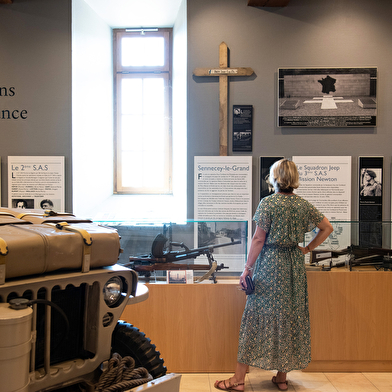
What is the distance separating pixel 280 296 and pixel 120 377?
1286 mm

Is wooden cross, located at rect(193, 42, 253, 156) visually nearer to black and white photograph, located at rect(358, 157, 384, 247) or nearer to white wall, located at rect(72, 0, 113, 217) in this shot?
white wall, located at rect(72, 0, 113, 217)

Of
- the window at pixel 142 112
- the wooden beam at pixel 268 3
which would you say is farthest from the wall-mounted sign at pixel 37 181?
the wooden beam at pixel 268 3

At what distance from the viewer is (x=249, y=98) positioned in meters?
3.71

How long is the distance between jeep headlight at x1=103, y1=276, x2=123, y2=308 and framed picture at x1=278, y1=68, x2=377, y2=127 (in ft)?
9.27

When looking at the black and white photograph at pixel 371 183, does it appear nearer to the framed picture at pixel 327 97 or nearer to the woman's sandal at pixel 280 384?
the framed picture at pixel 327 97

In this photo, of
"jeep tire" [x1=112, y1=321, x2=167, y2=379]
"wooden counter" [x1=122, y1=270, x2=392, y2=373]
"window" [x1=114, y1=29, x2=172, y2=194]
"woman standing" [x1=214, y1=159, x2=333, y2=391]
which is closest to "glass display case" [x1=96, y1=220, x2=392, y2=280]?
"wooden counter" [x1=122, y1=270, x2=392, y2=373]

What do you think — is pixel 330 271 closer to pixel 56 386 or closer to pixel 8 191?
pixel 56 386

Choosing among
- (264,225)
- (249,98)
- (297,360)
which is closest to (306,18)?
(249,98)

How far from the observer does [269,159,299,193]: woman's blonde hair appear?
2252mm

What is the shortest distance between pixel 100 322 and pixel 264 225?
4.20 ft

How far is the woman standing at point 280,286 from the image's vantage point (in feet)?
7.29

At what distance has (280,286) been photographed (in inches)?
87.7

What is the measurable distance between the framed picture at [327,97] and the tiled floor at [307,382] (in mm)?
2358

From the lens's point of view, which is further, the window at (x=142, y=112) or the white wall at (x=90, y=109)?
the window at (x=142, y=112)
